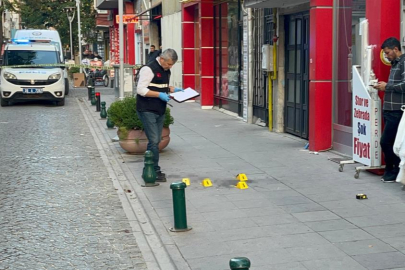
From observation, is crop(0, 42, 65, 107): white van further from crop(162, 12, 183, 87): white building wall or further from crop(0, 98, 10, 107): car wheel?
crop(162, 12, 183, 87): white building wall

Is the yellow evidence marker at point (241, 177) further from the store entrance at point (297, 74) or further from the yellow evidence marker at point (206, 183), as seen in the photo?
the store entrance at point (297, 74)

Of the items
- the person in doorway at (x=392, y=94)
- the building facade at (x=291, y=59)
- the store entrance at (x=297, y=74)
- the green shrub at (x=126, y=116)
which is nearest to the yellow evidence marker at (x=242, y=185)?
the person in doorway at (x=392, y=94)

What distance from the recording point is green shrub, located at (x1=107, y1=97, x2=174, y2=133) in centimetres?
1212

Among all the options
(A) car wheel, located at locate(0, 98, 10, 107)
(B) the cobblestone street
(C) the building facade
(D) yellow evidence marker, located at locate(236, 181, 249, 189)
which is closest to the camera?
(B) the cobblestone street

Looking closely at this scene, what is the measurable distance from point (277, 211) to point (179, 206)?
1.35 m

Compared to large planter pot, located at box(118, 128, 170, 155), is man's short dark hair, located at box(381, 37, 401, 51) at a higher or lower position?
higher

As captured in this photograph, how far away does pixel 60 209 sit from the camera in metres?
8.47

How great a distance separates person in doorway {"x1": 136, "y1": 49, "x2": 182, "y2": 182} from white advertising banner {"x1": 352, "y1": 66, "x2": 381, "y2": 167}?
2635mm

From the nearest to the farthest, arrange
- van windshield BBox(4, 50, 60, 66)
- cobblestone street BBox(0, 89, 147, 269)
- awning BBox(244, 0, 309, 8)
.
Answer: cobblestone street BBox(0, 89, 147, 269) < awning BBox(244, 0, 309, 8) < van windshield BBox(4, 50, 60, 66)

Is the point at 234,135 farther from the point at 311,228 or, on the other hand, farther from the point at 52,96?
the point at 52,96

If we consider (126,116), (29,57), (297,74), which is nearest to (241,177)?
(126,116)

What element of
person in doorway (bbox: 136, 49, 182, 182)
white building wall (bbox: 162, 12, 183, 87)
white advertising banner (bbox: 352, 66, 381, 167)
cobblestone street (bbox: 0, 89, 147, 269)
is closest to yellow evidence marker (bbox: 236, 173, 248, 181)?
person in doorway (bbox: 136, 49, 182, 182)

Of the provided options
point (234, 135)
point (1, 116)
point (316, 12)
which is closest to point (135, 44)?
point (1, 116)

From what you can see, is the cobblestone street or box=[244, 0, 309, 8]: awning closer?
the cobblestone street
